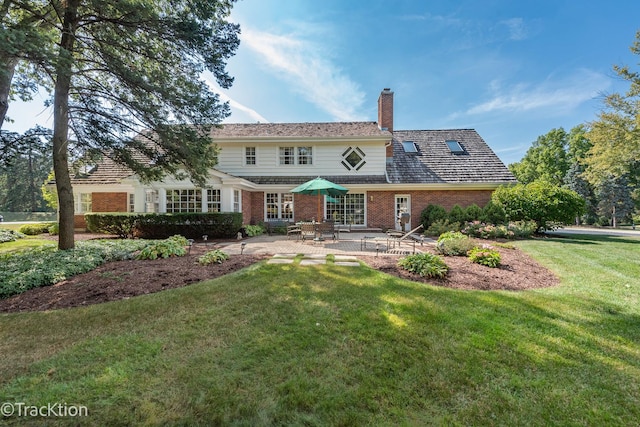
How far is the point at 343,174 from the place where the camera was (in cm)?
1638

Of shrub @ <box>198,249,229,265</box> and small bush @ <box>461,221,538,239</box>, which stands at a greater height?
small bush @ <box>461,221,538,239</box>

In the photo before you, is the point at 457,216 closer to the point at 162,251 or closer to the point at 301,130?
the point at 301,130

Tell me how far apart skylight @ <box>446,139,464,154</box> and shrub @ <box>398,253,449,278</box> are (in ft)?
44.9

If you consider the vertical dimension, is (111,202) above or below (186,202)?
above

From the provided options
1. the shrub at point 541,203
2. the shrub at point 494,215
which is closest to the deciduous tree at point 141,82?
the shrub at point 494,215

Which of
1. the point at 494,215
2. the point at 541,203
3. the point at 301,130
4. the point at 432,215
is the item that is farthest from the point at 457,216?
the point at 301,130

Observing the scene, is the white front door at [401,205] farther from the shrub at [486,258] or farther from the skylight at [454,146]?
the shrub at [486,258]

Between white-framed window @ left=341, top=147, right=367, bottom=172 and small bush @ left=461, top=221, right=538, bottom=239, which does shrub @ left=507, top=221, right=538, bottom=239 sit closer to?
small bush @ left=461, top=221, right=538, bottom=239

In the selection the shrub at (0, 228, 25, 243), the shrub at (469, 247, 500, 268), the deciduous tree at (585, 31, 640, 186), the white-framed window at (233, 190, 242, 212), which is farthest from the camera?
the deciduous tree at (585, 31, 640, 186)

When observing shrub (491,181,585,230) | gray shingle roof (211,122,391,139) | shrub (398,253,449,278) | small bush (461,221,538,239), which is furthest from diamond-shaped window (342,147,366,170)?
shrub (398,253,449,278)

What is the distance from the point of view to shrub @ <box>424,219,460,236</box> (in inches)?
496

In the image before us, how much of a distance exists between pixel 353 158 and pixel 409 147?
4.57 metres

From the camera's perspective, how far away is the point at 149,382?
2.51m

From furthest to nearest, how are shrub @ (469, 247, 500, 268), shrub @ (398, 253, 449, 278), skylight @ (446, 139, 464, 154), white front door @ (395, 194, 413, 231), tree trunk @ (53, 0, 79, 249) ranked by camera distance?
skylight @ (446, 139, 464, 154) → white front door @ (395, 194, 413, 231) → tree trunk @ (53, 0, 79, 249) → shrub @ (469, 247, 500, 268) → shrub @ (398, 253, 449, 278)
